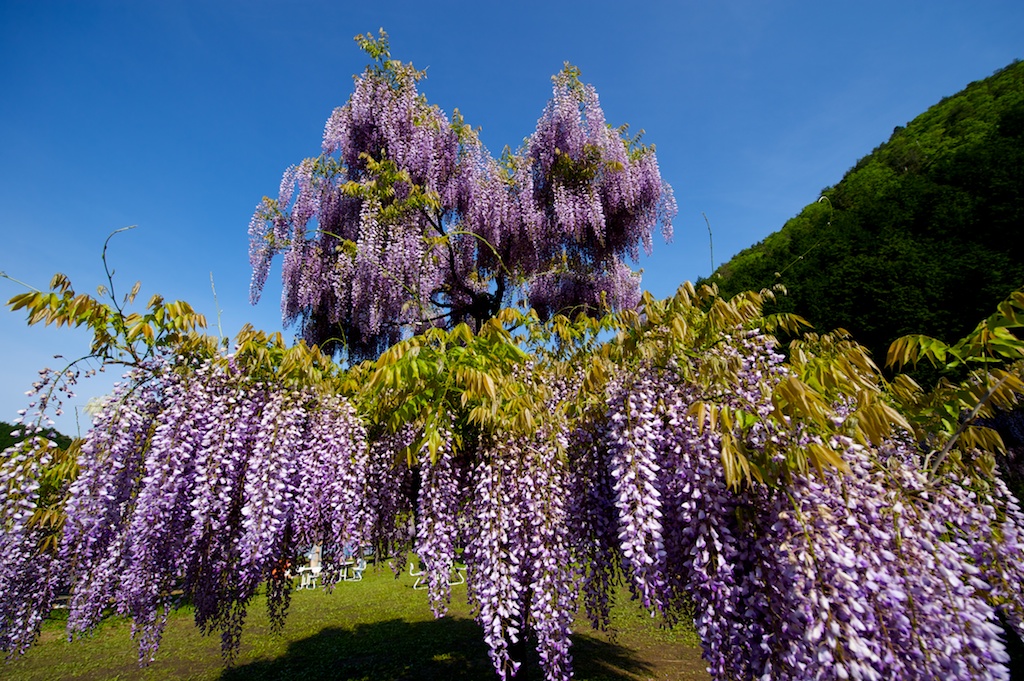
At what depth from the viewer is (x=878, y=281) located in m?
11.7

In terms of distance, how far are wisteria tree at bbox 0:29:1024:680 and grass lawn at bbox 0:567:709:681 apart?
2.96 meters

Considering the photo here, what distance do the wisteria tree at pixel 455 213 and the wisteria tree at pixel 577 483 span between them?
430 cm

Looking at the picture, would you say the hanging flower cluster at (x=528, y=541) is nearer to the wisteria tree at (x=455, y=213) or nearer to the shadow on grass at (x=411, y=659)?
→ the shadow on grass at (x=411, y=659)

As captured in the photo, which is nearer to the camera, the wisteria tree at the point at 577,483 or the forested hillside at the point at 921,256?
the wisteria tree at the point at 577,483

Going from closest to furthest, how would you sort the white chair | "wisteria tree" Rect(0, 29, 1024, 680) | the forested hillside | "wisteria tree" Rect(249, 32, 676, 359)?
"wisteria tree" Rect(0, 29, 1024, 680) → "wisteria tree" Rect(249, 32, 676, 359) → the forested hillside → the white chair

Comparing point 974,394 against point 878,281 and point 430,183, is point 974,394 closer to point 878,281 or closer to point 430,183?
point 430,183

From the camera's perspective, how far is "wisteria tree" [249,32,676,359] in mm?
8289

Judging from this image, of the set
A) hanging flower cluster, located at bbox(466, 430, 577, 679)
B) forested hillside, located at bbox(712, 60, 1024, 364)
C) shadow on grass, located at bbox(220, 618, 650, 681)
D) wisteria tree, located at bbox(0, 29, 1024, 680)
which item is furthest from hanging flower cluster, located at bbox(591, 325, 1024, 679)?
forested hillside, located at bbox(712, 60, 1024, 364)

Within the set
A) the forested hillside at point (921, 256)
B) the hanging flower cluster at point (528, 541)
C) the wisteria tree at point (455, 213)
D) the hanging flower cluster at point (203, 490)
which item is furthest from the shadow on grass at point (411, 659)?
the forested hillside at point (921, 256)

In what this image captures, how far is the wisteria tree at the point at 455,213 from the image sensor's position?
8.29 meters

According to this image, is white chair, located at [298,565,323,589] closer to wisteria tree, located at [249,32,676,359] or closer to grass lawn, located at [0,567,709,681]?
grass lawn, located at [0,567,709,681]

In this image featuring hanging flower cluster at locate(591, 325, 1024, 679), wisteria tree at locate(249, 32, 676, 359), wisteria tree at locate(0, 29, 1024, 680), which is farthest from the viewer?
wisteria tree at locate(249, 32, 676, 359)

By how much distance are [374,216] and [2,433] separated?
1147 cm

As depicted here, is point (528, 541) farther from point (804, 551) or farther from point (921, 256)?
point (921, 256)
